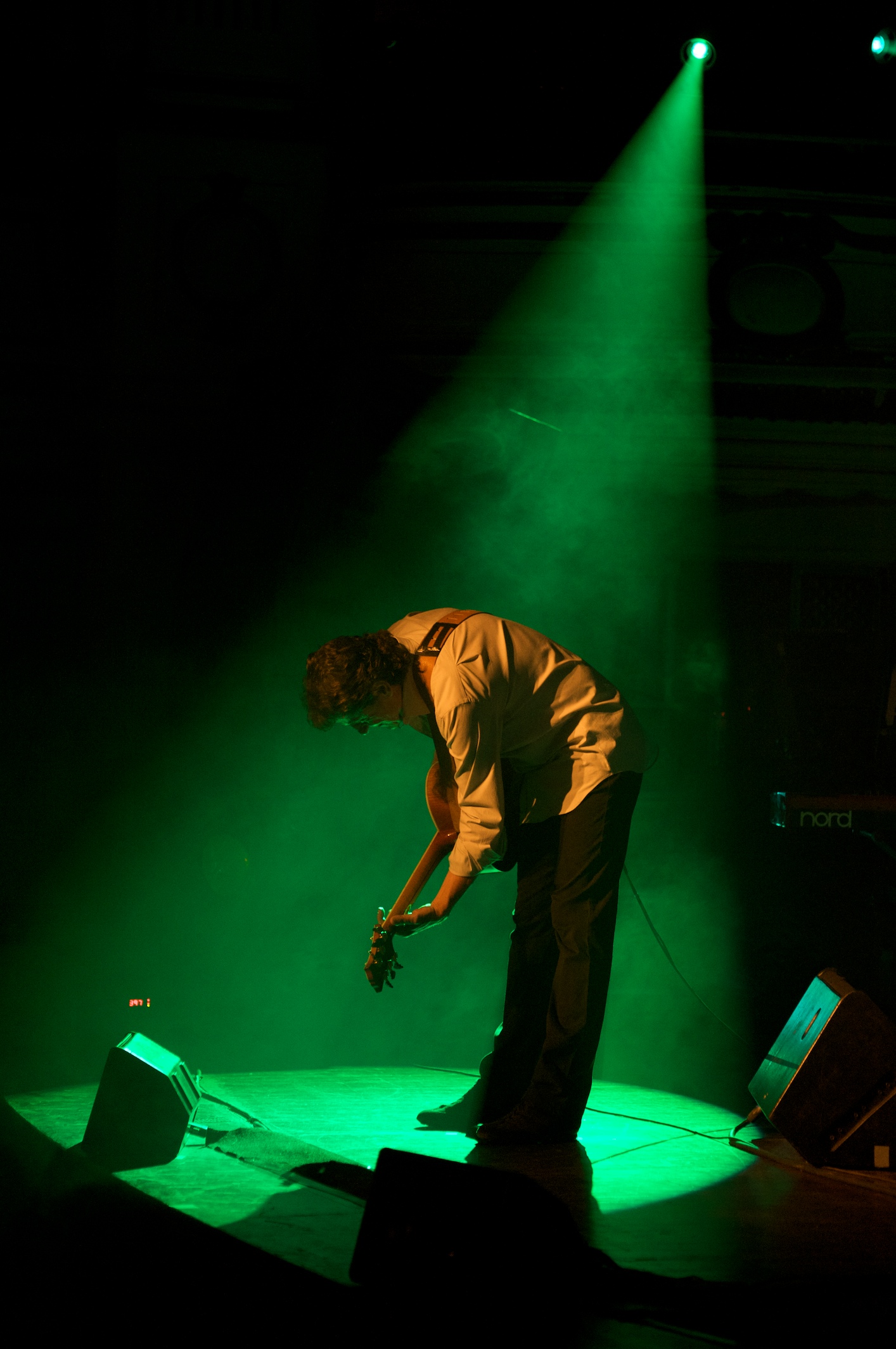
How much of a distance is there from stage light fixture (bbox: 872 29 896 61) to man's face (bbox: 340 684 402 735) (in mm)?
5176

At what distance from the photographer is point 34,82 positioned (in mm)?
7238

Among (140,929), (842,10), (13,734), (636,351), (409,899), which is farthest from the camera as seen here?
(842,10)

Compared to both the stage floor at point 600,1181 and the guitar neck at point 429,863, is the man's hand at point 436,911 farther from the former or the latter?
the stage floor at point 600,1181

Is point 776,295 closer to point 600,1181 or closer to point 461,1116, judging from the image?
point 461,1116

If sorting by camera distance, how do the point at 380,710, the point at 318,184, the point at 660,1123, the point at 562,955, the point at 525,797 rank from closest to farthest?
the point at 380,710 < the point at 562,955 < the point at 525,797 < the point at 660,1123 < the point at 318,184

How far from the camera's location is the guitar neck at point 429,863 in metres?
2.99

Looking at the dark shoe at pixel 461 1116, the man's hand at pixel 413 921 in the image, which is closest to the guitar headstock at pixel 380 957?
the man's hand at pixel 413 921

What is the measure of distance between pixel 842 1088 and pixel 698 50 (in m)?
6.33

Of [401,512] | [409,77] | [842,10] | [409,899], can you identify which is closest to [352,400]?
[401,512]

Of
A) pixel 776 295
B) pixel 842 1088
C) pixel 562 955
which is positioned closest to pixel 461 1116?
pixel 562 955

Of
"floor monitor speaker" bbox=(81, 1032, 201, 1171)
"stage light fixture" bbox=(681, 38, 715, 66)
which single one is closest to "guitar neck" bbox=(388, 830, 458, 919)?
"floor monitor speaker" bbox=(81, 1032, 201, 1171)

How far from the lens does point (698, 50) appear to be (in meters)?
6.80

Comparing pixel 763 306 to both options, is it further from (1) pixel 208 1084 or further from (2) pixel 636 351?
(1) pixel 208 1084

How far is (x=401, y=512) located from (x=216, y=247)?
3.03m
